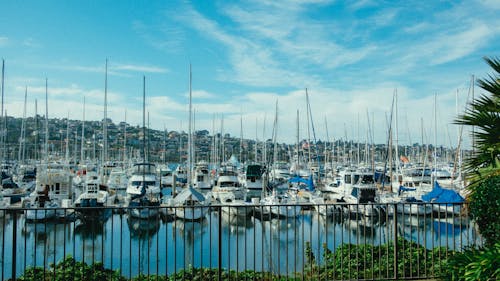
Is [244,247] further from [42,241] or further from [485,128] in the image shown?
[42,241]

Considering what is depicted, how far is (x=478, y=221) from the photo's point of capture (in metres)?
6.21

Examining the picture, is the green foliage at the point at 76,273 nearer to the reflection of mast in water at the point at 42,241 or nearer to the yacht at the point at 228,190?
the reflection of mast in water at the point at 42,241

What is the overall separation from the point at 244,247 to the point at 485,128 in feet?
19.2

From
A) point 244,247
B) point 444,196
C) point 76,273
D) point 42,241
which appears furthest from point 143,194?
point 76,273

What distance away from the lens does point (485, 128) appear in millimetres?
7574

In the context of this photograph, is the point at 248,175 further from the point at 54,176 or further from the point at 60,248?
the point at 60,248

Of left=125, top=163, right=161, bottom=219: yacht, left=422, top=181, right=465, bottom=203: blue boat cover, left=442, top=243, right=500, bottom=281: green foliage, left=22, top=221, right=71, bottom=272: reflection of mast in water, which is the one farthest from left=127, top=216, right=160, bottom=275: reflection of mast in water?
left=422, top=181, right=465, bottom=203: blue boat cover

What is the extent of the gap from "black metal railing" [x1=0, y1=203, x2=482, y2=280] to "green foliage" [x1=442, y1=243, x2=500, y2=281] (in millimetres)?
1303

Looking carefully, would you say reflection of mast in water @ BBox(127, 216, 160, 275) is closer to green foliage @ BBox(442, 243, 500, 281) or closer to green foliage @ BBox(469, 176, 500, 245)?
green foliage @ BBox(442, 243, 500, 281)

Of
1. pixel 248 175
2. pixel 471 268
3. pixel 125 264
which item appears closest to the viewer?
pixel 471 268

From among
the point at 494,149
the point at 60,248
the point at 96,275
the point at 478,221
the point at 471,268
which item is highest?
the point at 494,149

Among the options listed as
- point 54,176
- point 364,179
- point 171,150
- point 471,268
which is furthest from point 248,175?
point 171,150

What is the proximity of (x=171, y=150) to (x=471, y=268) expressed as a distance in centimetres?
11881

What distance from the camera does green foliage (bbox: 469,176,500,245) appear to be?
5695 mm
